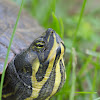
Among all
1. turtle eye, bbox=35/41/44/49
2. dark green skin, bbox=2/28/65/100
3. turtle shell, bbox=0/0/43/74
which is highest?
turtle shell, bbox=0/0/43/74

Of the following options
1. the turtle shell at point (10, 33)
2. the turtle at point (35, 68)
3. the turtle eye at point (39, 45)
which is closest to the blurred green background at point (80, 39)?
the turtle shell at point (10, 33)

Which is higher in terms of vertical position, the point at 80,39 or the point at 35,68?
the point at 80,39

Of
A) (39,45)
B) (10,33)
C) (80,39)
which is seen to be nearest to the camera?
(39,45)

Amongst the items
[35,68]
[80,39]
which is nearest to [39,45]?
[35,68]

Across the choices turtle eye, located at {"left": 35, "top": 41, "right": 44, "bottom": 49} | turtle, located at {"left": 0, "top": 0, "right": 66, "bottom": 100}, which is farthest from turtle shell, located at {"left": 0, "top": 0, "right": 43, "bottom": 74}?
turtle eye, located at {"left": 35, "top": 41, "right": 44, "bottom": 49}

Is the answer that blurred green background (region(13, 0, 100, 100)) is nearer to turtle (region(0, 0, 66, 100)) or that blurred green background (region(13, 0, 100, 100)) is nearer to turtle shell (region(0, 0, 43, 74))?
turtle shell (region(0, 0, 43, 74))

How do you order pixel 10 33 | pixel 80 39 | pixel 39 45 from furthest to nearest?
pixel 80 39
pixel 10 33
pixel 39 45

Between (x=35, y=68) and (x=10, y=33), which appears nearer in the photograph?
(x=35, y=68)

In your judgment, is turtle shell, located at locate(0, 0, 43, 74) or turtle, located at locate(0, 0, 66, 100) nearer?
turtle, located at locate(0, 0, 66, 100)

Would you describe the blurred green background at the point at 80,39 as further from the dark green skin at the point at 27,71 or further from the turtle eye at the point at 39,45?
the turtle eye at the point at 39,45

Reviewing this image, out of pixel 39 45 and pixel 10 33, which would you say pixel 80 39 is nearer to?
pixel 10 33
